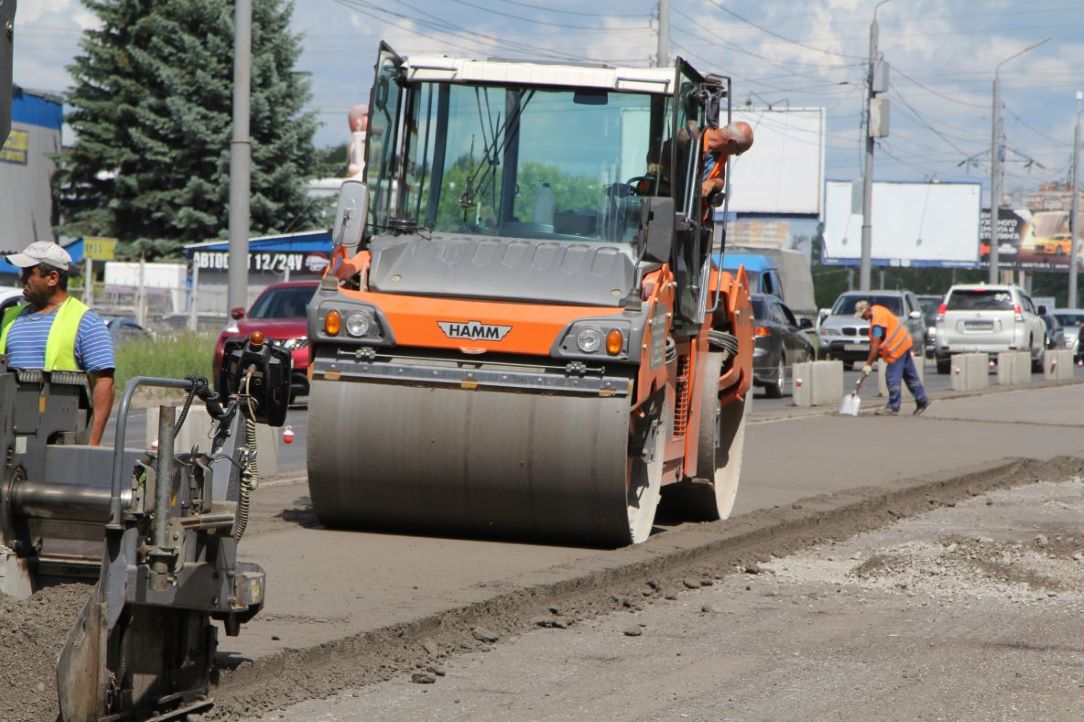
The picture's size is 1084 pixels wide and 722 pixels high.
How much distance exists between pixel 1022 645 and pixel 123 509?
14.0ft

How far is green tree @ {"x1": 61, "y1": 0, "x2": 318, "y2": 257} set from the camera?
169ft

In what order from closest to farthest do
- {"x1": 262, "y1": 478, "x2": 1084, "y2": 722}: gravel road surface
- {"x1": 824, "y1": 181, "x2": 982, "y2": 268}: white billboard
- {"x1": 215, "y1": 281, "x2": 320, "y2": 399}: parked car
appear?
{"x1": 262, "y1": 478, "x2": 1084, "y2": 722}: gravel road surface → {"x1": 215, "y1": 281, "x2": 320, "y2": 399}: parked car → {"x1": 824, "y1": 181, "x2": 982, "y2": 268}: white billboard

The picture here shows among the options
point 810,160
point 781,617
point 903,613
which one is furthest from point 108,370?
point 810,160

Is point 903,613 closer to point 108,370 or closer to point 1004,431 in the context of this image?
point 108,370

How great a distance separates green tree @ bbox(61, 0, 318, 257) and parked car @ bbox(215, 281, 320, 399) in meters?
28.6

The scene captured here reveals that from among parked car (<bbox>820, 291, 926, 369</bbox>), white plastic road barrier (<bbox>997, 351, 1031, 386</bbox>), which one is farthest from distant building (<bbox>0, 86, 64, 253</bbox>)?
white plastic road barrier (<bbox>997, 351, 1031, 386</bbox>)

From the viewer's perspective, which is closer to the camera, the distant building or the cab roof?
the cab roof

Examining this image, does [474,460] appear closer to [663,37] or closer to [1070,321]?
[663,37]

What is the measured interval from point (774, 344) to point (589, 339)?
19.0m

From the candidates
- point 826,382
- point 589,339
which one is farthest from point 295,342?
point 589,339

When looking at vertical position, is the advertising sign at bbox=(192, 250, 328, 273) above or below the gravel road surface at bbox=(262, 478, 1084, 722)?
above

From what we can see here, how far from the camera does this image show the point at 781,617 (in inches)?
328

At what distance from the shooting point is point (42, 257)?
7590 mm

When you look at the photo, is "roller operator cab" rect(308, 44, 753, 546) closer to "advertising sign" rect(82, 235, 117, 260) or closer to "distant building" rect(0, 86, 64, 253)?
"advertising sign" rect(82, 235, 117, 260)
